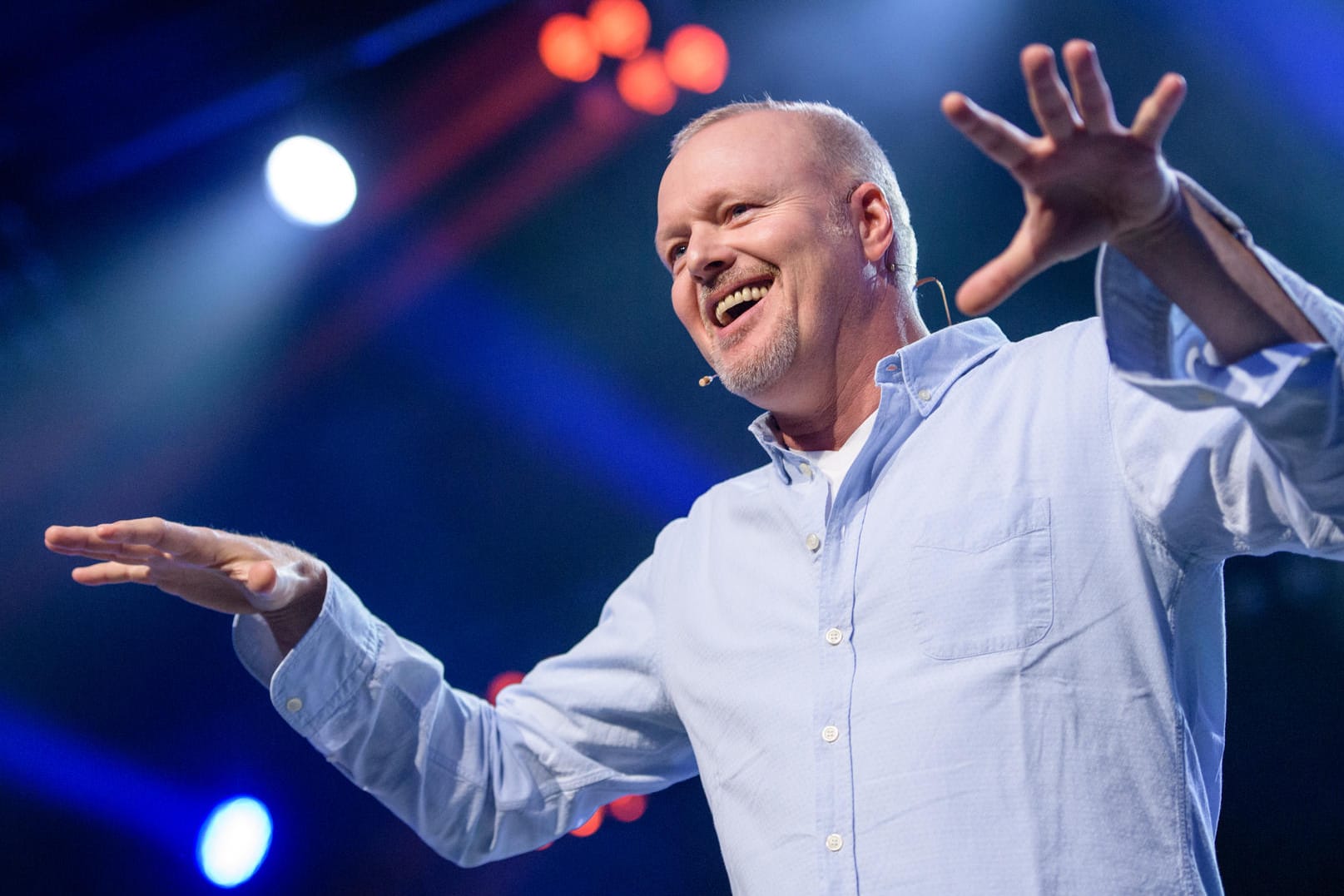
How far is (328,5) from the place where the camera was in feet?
9.21

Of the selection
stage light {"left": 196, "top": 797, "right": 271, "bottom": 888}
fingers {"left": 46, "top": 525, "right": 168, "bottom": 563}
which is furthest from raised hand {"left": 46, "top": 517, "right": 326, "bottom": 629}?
stage light {"left": 196, "top": 797, "right": 271, "bottom": 888}

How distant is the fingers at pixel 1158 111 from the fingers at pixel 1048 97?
0.06 m

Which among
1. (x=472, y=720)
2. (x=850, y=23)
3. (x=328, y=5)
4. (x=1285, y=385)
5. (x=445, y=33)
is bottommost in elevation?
(x=1285, y=385)

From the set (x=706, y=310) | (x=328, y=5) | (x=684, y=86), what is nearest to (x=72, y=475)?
(x=328, y=5)

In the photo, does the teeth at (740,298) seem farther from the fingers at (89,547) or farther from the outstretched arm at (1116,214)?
the fingers at (89,547)

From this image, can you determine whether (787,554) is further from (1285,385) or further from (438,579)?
(438,579)

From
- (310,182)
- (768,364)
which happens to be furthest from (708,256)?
(310,182)

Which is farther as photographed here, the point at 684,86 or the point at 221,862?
the point at 684,86

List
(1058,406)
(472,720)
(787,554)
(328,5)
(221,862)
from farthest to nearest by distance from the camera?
(328,5) → (221,862) → (472,720) → (787,554) → (1058,406)

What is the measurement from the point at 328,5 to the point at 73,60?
0.68 meters

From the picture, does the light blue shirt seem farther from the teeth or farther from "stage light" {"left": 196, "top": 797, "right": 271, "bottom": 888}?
"stage light" {"left": 196, "top": 797, "right": 271, "bottom": 888}

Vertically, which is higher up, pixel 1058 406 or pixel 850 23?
pixel 850 23

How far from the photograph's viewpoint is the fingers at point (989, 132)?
869 millimetres

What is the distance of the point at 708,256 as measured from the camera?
1.85 meters
